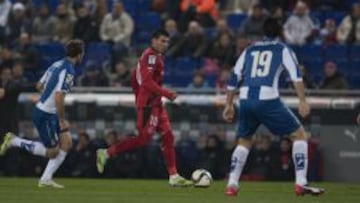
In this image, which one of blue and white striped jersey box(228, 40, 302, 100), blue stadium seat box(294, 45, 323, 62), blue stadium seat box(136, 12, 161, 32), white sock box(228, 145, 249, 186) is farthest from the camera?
blue stadium seat box(136, 12, 161, 32)

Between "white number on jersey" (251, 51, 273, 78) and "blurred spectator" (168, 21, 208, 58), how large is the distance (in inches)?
380

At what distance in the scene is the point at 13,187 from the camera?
55.5 feet

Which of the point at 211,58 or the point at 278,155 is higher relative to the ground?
the point at 211,58

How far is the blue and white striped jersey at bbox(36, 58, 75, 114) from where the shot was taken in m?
16.6

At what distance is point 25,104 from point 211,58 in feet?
13.5

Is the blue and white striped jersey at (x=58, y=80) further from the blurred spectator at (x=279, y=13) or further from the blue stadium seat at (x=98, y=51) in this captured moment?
the blurred spectator at (x=279, y=13)

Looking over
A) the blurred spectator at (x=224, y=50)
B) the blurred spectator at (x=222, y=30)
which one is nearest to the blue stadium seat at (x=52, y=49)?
the blurred spectator at (x=222, y=30)

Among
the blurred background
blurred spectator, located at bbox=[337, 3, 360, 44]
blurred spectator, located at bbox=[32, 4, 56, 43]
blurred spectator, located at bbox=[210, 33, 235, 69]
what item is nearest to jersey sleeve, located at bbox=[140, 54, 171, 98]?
the blurred background

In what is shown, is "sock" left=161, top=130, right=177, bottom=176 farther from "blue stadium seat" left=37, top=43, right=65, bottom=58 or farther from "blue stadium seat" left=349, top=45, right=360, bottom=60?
"blue stadium seat" left=37, top=43, right=65, bottom=58

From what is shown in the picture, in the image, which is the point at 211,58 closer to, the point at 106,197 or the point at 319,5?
the point at 319,5

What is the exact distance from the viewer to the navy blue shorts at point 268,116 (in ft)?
48.4

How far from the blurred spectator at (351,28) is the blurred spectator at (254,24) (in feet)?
5.53

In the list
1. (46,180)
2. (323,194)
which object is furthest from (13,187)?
(323,194)

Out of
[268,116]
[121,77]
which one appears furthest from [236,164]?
[121,77]
